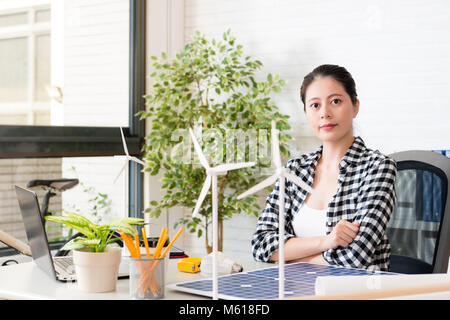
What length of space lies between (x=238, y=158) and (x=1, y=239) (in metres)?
1.43

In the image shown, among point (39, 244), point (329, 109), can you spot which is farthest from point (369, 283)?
point (329, 109)

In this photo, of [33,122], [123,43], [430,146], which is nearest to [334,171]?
Answer: [430,146]

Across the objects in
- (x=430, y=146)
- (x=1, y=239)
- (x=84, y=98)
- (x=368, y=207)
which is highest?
(x=84, y=98)

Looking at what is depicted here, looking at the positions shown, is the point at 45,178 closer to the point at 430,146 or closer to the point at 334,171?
the point at 334,171

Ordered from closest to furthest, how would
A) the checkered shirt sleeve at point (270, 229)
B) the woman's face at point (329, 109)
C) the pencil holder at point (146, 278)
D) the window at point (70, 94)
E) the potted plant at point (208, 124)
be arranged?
the pencil holder at point (146, 278)
the checkered shirt sleeve at point (270, 229)
the woman's face at point (329, 109)
the window at point (70, 94)
the potted plant at point (208, 124)

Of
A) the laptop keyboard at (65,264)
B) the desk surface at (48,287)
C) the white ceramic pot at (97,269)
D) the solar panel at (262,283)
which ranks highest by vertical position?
the white ceramic pot at (97,269)

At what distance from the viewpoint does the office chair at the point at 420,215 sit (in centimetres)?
213

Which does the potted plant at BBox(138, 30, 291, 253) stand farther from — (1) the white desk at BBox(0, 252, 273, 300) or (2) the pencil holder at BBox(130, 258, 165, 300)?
(2) the pencil holder at BBox(130, 258, 165, 300)

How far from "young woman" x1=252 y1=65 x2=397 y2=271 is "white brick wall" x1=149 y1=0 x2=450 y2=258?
3.37 ft

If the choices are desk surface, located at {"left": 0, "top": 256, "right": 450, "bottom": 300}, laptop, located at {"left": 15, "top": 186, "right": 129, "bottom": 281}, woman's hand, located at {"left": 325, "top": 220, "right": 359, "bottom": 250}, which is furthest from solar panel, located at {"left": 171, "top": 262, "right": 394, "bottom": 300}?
laptop, located at {"left": 15, "top": 186, "right": 129, "bottom": 281}

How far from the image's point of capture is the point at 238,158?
3.61 metres

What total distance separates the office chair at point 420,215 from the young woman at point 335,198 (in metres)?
0.09

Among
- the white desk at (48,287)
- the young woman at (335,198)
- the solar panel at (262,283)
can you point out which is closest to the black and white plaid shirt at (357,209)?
the young woman at (335,198)

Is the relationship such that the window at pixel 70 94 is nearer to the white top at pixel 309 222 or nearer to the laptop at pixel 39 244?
the white top at pixel 309 222
